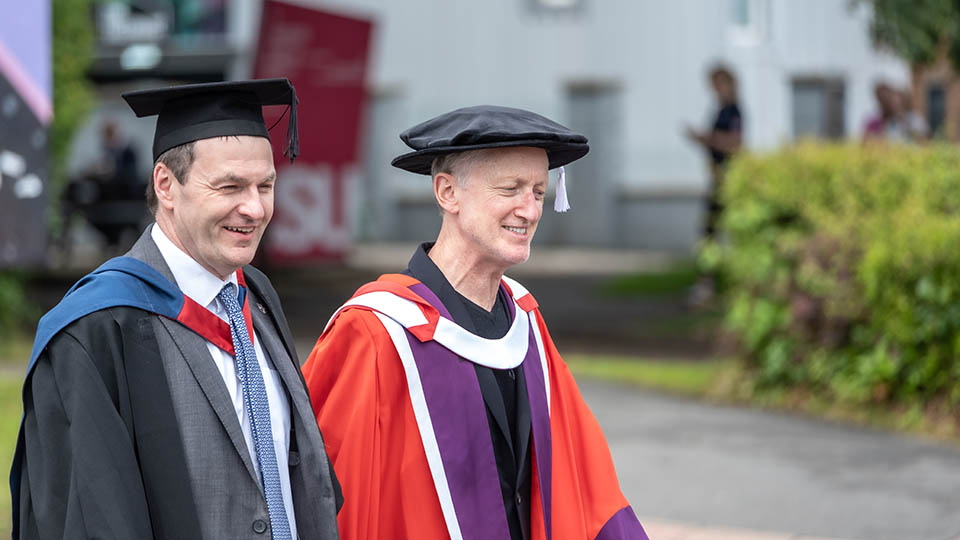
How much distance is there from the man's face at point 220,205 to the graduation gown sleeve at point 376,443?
53cm

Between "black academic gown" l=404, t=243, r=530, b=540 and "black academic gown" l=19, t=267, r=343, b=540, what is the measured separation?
2.98 feet

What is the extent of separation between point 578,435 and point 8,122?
503 cm

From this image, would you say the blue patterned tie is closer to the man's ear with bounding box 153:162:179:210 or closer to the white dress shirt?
the white dress shirt

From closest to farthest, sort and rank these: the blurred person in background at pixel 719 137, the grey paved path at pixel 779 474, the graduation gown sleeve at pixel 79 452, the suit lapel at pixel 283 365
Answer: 1. the graduation gown sleeve at pixel 79 452
2. the suit lapel at pixel 283 365
3. the grey paved path at pixel 779 474
4. the blurred person in background at pixel 719 137

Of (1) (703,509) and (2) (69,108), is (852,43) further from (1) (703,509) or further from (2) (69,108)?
(1) (703,509)

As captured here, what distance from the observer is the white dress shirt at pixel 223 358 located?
2.47 m

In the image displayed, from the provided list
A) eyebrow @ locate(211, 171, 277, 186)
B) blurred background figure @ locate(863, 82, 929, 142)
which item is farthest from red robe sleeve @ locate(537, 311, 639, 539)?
blurred background figure @ locate(863, 82, 929, 142)

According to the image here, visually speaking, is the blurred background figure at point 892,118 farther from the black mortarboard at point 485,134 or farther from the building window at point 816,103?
the building window at point 816,103

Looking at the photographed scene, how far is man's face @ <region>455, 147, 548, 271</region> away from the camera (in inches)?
120

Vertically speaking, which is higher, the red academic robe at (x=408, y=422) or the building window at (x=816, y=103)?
the building window at (x=816, y=103)

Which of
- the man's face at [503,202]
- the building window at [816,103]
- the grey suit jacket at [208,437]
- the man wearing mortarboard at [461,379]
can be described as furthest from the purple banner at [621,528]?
the building window at [816,103]

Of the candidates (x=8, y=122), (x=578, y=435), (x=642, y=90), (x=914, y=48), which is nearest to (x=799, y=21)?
(x=642, y=90)

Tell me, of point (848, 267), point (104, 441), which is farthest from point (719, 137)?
point (104, 441)

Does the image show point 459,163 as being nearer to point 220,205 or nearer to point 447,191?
point 447,191
